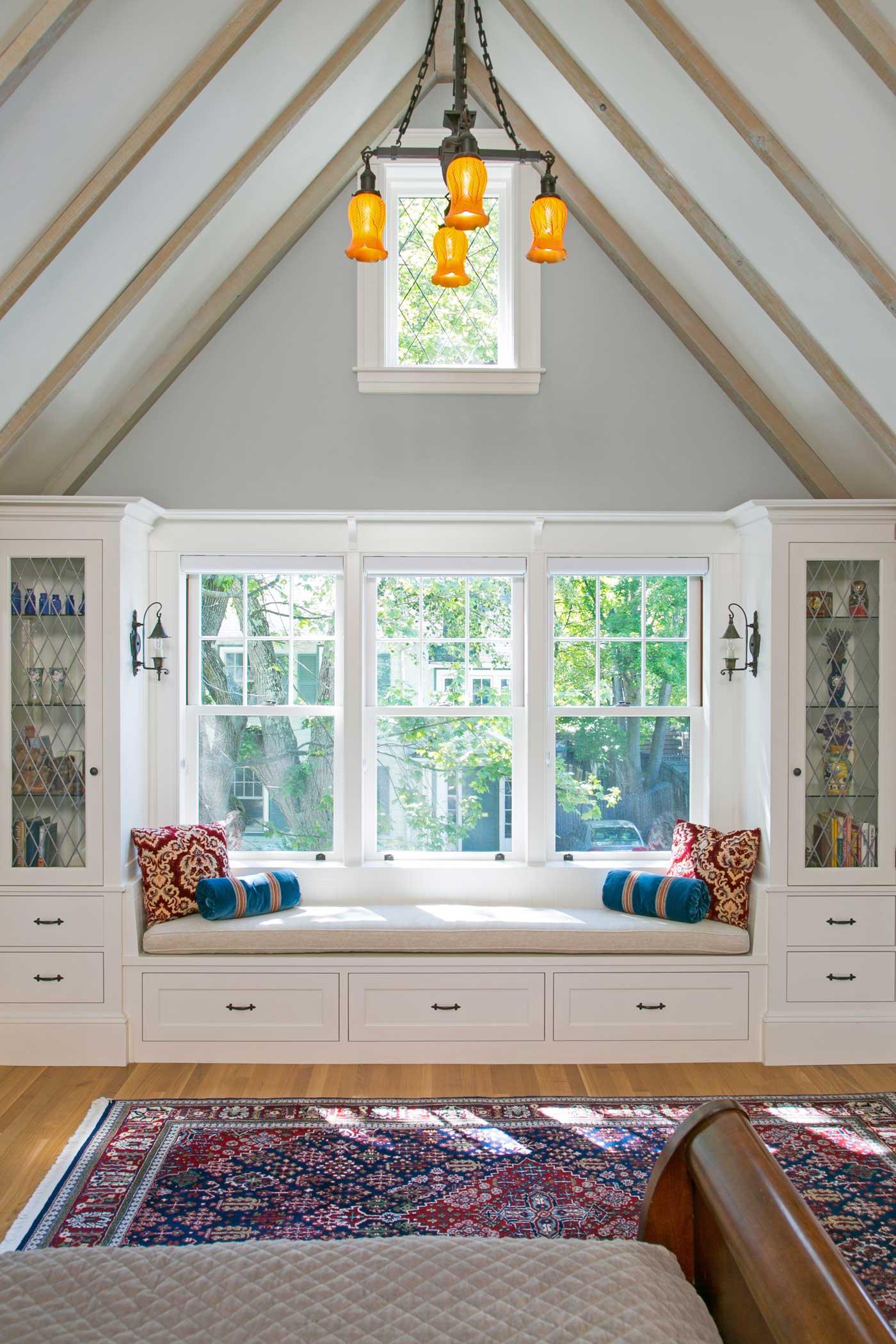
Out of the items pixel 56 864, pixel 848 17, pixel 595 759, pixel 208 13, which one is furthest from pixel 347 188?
pixel 56 864

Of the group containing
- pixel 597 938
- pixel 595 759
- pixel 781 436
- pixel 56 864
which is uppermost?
pixel 781 436

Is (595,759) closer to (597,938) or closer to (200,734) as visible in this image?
(597,938)

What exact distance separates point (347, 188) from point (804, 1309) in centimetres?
434

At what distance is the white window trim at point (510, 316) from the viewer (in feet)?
14.1

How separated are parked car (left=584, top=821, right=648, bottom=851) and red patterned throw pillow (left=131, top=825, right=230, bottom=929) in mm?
1689

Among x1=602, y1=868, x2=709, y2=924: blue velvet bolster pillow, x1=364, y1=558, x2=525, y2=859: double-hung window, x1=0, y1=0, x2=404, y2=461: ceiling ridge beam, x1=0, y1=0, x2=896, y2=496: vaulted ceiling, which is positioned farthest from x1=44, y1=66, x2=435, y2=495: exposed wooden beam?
x1=602, y1=868, x2=709, y2=924: blue velvet bolster pillow

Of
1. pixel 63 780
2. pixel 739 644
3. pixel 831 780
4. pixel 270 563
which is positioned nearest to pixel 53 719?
pixel 63 780

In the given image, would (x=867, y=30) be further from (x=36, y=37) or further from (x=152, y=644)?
(x=152, y=644)

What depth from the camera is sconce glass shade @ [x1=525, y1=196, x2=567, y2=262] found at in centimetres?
270

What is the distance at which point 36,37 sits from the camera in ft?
7.75

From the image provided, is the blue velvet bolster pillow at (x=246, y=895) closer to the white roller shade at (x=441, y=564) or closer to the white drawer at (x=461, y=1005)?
the white drawer at (x=461, y=1005)

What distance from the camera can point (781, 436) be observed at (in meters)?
4.25

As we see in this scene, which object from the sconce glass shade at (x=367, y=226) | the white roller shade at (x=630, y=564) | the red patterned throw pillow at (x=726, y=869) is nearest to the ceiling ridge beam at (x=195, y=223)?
the sconce glass shade at (x=367, y=226)

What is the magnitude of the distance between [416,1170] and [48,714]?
2270mm
